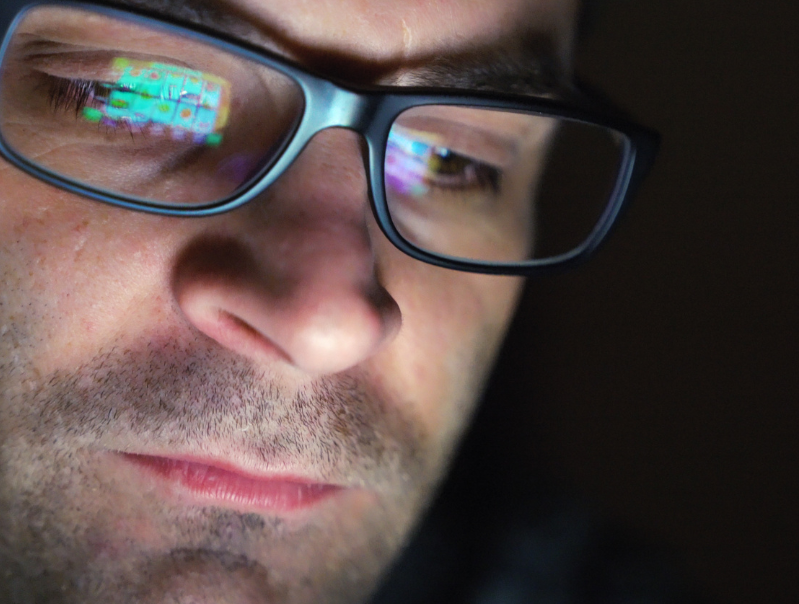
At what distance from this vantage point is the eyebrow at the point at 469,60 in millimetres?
405

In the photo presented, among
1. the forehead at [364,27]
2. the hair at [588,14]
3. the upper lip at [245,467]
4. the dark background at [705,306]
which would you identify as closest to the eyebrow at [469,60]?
the forehead at [364,27]

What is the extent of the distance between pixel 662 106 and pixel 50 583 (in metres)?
1.09

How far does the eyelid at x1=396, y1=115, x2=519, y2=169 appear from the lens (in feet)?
1.74

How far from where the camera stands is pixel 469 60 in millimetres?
490

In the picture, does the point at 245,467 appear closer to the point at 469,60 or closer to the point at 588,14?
the point at 469,60

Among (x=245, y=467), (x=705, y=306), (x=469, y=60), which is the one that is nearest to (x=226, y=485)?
(x=245, y=467)

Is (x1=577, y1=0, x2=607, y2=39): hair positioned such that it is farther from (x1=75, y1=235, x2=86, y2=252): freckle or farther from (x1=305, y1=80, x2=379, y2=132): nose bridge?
(x1=75, y1=235, x2=86, y2=252): freckle

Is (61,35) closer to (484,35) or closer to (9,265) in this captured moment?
(9,265)

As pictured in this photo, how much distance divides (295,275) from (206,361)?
89 mm

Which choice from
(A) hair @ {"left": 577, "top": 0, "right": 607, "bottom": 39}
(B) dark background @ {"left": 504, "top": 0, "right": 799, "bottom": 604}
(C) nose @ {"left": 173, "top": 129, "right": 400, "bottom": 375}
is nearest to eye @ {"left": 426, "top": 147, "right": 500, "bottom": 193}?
(C) nose @ {"left": 173, "top": 129, "right": 400, "bottom": 375}

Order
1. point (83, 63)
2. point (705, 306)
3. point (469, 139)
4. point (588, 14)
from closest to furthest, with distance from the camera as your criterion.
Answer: point (83, 63) → point (469, 139) → point (588, 14) → point (705, 306)

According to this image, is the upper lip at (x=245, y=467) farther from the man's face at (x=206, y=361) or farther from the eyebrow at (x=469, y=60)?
the eyebrow at (x=469, y=60)

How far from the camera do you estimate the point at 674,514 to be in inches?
42.3

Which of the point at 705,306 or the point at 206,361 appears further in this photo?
the point at 705,306
